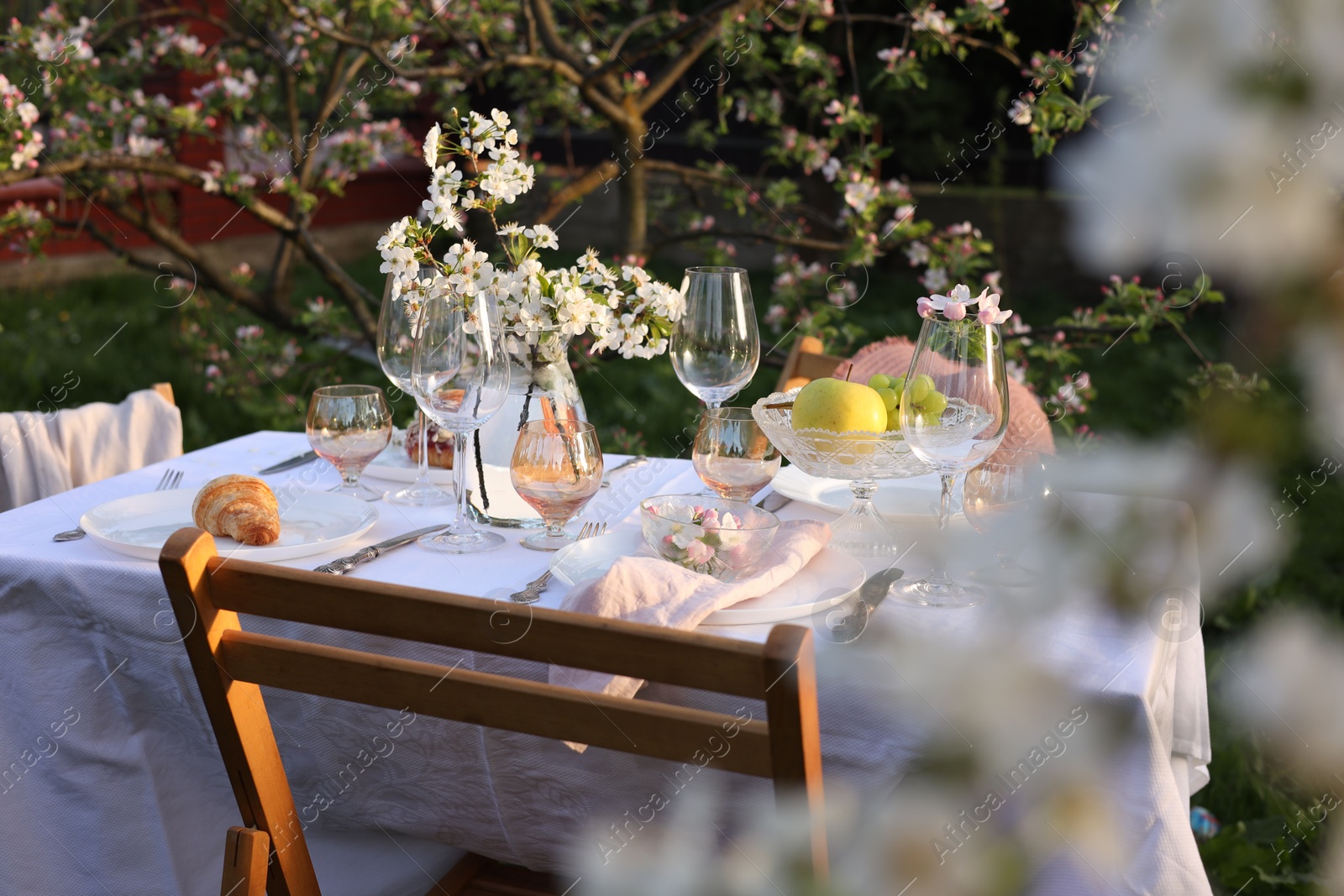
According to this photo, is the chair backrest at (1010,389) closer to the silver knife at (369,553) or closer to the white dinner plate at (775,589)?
the white dinner plate at (775,589)

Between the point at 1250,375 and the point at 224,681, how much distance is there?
1.07 meters

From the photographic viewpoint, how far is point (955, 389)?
1.32m

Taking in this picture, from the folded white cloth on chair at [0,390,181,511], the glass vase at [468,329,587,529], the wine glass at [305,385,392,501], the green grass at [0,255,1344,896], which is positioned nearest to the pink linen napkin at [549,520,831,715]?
the glass vase at [468,329,587,529]

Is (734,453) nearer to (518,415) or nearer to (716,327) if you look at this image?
(716,327)

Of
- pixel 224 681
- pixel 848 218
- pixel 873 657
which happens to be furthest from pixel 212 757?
pixel 848 218

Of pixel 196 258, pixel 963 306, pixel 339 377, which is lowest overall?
pixel 339 377

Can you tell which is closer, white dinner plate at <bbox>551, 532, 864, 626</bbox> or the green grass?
white dinner plate at <bbox>551, 532, 864, 626</bbox>

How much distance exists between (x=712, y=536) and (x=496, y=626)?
0.50 metres

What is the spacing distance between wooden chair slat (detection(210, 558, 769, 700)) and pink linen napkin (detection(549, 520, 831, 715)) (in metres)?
0.21

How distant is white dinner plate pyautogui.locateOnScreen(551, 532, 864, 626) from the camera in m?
1.30

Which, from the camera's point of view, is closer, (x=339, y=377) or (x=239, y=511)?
(x=239, y=511)

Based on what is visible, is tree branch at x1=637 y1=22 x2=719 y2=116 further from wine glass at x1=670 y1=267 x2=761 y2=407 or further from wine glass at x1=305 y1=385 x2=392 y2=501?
wine glass at x1=305 y1=385 x2=392 y2=501

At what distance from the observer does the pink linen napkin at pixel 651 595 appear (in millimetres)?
1178

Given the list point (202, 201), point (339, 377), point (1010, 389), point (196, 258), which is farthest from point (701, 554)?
point (202, 201)
